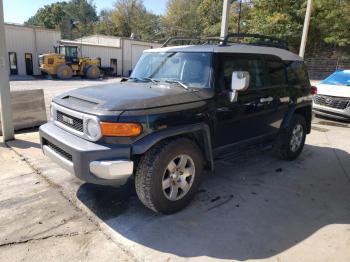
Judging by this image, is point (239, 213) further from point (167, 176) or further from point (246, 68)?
point (246, 68)

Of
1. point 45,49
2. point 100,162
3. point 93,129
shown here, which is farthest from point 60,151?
point 45,49

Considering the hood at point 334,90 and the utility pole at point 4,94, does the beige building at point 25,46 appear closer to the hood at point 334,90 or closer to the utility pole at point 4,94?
the utility pole at point 4,94

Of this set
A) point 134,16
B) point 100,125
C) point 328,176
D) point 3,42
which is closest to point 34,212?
point 100,125

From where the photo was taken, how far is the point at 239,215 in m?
3.78

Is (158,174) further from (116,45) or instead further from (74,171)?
(116,45)

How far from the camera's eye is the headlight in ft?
10.5

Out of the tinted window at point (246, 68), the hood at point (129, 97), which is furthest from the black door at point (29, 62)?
the tinted window at point (246, 68)

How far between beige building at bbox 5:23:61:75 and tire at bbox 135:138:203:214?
28203 millimetres

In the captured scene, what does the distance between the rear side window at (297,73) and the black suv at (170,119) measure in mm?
209

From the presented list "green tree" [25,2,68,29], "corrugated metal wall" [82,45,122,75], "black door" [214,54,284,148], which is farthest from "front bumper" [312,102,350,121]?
"green tree" [25,2,68,29]

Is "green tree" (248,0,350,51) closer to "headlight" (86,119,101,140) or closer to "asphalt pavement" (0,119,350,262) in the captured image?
"asphalt pavement" (0,119,350,262)

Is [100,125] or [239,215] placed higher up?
[100,125]

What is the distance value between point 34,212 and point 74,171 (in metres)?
0.86

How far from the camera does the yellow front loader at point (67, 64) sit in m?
24.8
